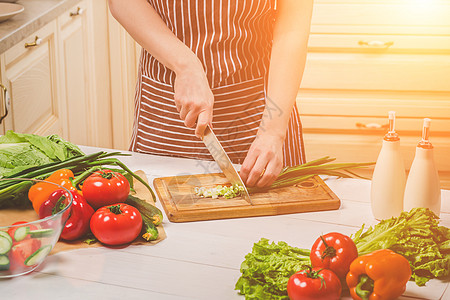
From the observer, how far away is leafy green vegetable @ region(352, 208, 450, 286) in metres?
1.06

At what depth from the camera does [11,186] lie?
126cm

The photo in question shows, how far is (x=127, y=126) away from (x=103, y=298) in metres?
2.45

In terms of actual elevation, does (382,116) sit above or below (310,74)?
below

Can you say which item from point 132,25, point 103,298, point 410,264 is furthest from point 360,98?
point 103,298

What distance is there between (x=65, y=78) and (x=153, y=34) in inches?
53.8

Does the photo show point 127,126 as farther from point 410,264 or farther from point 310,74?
point 410,264

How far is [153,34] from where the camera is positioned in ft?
5.29

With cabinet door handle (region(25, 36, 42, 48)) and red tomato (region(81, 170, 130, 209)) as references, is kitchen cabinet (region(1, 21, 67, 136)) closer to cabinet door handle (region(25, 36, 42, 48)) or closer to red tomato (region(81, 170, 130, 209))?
cabinet door handle (region(25, 36, 42, 48))

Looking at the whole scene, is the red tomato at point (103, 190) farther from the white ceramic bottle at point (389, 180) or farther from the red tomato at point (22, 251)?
the white ceramic bottle at point (389, 180)

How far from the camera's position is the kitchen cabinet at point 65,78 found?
2.35m

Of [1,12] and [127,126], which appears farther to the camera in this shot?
[127,126]

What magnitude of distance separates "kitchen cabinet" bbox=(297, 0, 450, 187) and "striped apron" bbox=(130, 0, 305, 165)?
3.93 ft

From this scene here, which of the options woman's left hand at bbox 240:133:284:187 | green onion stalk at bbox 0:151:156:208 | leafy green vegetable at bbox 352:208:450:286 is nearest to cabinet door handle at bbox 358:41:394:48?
woman's left hand at bbox 240:133:284:187

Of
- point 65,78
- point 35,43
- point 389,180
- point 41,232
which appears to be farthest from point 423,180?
point 65,78
